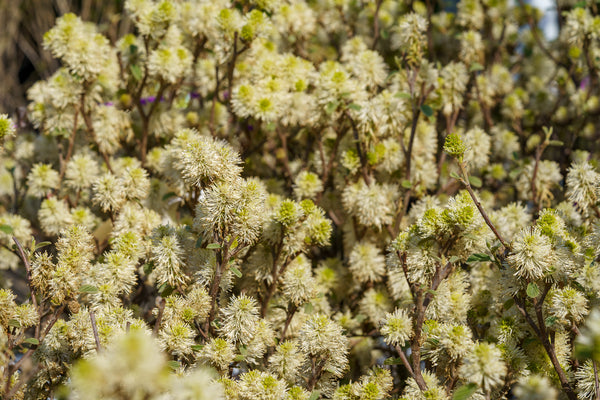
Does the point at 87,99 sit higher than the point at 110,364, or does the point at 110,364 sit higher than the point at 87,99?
the point at 110,364

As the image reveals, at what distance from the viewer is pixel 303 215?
51.1 inches

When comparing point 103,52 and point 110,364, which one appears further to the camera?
point 103,52

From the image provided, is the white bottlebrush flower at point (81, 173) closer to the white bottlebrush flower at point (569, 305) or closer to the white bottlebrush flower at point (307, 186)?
the white bottlebrush flower at point (307, 186)

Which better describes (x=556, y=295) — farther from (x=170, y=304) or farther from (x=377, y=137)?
(x=170, y=304)

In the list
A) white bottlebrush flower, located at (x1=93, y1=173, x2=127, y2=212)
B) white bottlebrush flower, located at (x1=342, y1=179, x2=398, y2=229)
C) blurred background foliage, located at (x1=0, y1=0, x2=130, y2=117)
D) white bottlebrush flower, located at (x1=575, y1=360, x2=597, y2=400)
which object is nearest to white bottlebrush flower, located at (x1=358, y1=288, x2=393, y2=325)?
white bottlebrush flower, located at (x1=342, y1=179, x2=398, y2=229)

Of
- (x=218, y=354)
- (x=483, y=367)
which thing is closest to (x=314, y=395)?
(x=218, y=354)

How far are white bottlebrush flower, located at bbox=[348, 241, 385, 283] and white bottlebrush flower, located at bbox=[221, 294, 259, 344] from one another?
46cm

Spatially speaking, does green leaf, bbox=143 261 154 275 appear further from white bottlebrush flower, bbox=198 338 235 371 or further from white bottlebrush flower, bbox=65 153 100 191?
white bottlebrush flower, bbox=65 153 100 191

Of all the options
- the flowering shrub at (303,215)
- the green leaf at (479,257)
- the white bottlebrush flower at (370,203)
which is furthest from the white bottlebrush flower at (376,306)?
the green leaf at (479,257)

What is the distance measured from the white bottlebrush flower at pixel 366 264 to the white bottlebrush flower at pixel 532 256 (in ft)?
→ 1.61

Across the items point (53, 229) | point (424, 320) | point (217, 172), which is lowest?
point (53, 229)

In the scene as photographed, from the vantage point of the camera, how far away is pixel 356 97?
1567 mm

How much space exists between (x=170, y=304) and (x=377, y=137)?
829mm

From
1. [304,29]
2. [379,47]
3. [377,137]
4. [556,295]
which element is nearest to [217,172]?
[377,137]
